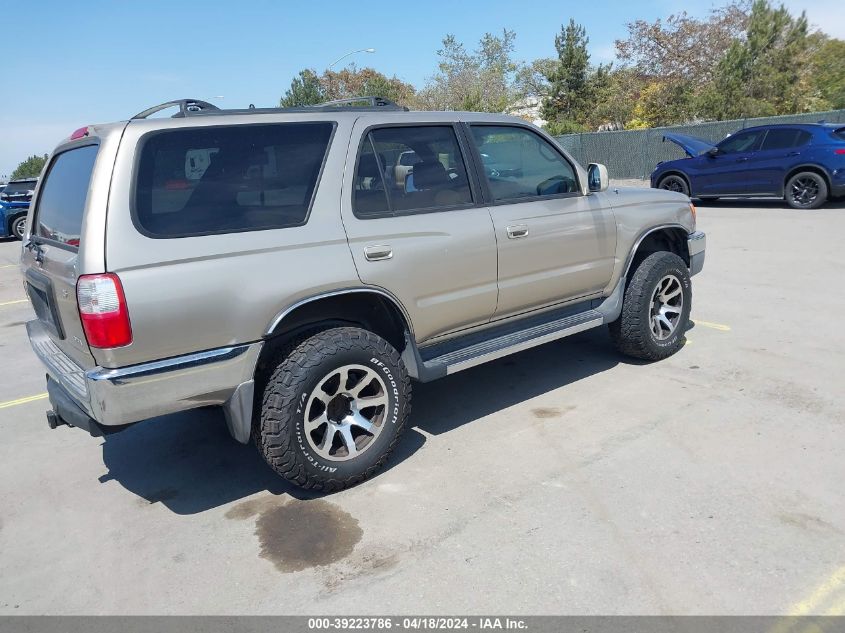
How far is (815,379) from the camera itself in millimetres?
4555

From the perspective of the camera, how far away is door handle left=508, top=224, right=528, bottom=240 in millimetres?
4074

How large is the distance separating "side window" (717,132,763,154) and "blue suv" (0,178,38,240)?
60.2ft

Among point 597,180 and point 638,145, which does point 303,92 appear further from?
point 597,180

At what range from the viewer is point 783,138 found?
41.4ft

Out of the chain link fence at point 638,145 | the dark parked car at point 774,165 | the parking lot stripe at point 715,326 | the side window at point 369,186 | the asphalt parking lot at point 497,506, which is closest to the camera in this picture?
the asphalt parking lot at point 497,506

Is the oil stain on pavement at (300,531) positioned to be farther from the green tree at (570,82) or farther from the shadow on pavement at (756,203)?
the green tree at (570,82)

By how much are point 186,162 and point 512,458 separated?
92.0 inches

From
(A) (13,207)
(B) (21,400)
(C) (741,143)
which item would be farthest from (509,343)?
(A) (13,207)

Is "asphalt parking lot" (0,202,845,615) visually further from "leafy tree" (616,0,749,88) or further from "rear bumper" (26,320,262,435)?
"leafy tree" (616,0,749,88)

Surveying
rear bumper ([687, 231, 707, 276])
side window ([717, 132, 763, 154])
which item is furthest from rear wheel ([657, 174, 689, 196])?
rear bumper ([687, 231, 707, 276])

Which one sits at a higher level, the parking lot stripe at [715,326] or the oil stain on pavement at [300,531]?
the oil stain on pavement at [300,531]

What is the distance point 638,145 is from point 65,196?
21.5 m

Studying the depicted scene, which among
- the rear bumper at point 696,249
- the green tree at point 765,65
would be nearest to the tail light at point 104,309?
the rear bumper at point 696,249

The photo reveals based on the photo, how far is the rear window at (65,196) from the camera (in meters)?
3.07
